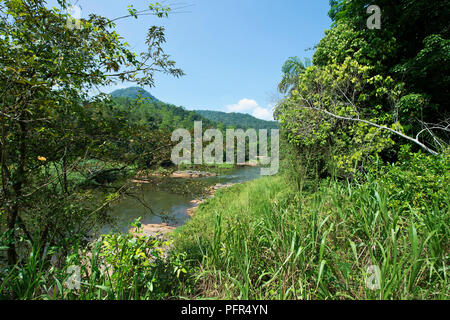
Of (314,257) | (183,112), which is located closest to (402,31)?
(314,257)

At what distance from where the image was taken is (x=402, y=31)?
5.41m

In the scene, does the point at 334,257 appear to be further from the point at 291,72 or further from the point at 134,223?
the point at 291,72

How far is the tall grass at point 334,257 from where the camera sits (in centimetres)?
137

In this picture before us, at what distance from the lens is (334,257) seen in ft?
5.24

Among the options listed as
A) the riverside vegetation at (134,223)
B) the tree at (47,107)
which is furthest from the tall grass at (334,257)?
the tree at (47,107)

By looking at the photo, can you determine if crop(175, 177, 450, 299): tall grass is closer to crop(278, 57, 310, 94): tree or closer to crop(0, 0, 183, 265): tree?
crop(0, 0, 183, 265): tree

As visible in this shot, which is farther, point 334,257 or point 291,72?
point 291,72

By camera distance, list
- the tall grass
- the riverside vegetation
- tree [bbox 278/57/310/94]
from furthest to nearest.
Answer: tree [bbox 278/57/310/94]
the riverside vegetation
the tall grass

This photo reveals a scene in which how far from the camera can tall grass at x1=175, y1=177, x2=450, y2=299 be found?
53.7 inches

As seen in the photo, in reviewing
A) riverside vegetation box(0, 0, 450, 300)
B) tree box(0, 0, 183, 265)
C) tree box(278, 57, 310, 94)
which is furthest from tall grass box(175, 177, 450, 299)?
tree box(278, 57, 310, 94)

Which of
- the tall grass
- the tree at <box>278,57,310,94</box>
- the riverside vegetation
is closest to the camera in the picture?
the tall grass

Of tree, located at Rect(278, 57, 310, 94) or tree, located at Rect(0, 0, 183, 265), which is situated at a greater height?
tree, located at Rect(278, 57, 310, 94)

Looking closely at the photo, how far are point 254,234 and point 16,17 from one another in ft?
10.2

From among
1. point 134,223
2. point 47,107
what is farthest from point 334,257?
point 47,107
